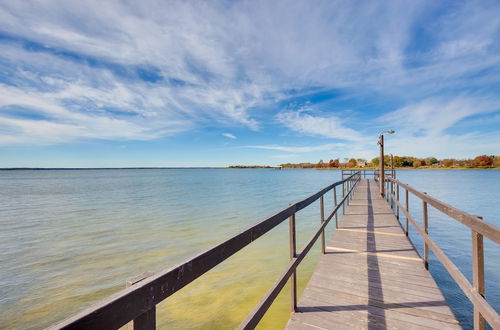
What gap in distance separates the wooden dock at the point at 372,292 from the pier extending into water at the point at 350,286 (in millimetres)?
11

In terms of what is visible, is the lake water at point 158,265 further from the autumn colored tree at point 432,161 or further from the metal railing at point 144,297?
the autumn colored tree at point 432,161

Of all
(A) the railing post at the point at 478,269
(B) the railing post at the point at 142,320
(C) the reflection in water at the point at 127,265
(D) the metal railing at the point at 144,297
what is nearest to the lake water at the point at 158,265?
(C) the reflection in water at the point at 127,265

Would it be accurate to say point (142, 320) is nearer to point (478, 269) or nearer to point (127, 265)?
point (478, 269)

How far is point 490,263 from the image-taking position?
23.7ft

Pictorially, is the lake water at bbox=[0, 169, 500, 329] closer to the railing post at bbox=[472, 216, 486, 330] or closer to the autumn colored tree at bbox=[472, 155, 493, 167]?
the railing post at bbox=[472, 216, 486, 330]

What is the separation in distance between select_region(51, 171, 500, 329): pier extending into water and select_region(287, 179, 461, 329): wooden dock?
1cm

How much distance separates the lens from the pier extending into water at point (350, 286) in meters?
0.87

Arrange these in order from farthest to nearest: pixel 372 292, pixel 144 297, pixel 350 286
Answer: pixel 350 286 < pixel 372 292 < pixel 144 297

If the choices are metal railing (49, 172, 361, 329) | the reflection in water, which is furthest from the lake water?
metal railing (49, 172, 361, 329)

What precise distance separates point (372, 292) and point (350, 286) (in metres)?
0.28

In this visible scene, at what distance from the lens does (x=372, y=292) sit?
3.19m

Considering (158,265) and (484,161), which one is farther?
(484,161)

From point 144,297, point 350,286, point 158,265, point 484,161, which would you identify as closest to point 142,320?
point 144,297

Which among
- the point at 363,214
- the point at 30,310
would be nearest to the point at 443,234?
the point at 363,214
